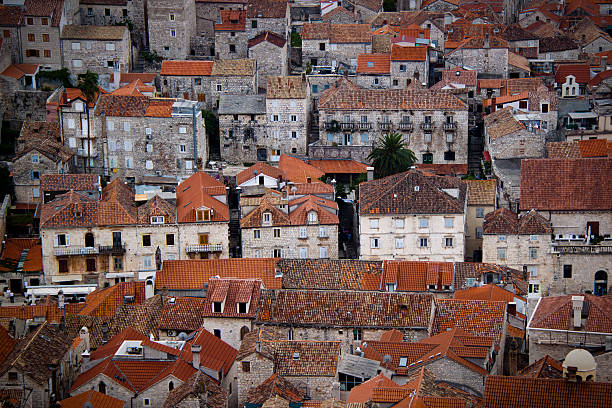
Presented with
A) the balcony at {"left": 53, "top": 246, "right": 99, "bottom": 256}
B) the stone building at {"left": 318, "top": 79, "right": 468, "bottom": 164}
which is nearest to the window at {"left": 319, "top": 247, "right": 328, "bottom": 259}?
the balcony at {"left": 53, "top": 246, "right": 99, "bottom": 256}

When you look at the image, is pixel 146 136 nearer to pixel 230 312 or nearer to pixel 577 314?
pixel 230 312

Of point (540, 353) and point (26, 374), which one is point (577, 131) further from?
point (26, 374)

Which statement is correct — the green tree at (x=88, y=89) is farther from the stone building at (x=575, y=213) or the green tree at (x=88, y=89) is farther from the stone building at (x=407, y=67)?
the stone building at (x=575, y=213)

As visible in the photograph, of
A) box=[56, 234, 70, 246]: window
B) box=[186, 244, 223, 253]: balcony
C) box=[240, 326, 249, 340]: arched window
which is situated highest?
box=[56, 234, 70, 246]: window

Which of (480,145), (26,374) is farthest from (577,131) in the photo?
(26,374)

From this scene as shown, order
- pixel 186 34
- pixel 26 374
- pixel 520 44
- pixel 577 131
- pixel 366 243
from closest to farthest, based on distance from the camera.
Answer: pixel 26 374 → pixel 366 243 → pixel 577 131 → pixel 186 34 → pixel 520 44

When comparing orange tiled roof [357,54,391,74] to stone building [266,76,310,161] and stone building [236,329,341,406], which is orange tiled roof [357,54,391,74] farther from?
stone building [236,329,341,406]
